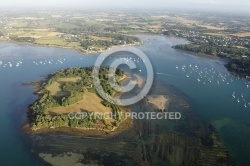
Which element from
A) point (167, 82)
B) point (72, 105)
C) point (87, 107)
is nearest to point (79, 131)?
point (87, 107)

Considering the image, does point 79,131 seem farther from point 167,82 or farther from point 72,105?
point 167,82

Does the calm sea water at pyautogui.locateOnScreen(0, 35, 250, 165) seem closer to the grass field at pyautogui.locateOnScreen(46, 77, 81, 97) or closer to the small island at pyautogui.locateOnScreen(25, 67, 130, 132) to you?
the small island at pyautogui.locateOnScreen(25, 67, 130, 132)

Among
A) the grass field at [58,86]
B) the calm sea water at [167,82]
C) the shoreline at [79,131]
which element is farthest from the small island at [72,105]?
the calm sea water at [167,82]

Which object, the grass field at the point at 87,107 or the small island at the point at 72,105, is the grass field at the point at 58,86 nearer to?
the small island at the point at 72,105

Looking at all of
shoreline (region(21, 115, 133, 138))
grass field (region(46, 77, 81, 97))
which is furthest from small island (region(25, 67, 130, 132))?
shoreline (region(21, 115, 133, 138))

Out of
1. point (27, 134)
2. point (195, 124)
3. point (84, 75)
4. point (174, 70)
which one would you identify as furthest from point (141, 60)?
point (27, 134)

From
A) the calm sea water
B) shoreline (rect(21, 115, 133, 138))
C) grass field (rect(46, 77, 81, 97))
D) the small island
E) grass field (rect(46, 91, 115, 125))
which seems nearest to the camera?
the calm sea water
